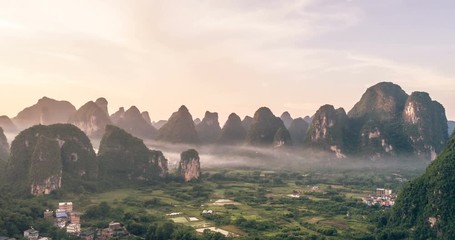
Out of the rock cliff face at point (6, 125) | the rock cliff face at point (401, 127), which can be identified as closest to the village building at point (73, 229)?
Result: the rock cliff face at point (401, 127)

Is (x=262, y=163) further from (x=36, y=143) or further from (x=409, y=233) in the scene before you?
(x=409, y=233)

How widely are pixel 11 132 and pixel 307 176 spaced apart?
67.5 meters

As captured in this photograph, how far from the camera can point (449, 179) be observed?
121 feet

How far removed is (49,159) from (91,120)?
48.2 metres

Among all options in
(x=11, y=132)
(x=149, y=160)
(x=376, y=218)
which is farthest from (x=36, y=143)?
(x=11, y=132)

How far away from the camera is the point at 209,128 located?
126 metres

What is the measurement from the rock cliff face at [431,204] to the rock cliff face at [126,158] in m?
39.0

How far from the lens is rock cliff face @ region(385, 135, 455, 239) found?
34.7 metres

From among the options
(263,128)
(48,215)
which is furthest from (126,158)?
(263,128)

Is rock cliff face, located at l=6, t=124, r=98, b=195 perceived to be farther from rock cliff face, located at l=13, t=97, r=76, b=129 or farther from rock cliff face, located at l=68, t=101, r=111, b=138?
rock cliff face, located at l=13, t=97, r=76, b=129

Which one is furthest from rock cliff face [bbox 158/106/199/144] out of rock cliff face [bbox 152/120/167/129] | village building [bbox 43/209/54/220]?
rock cliff face [bbox 152/120/167/129]

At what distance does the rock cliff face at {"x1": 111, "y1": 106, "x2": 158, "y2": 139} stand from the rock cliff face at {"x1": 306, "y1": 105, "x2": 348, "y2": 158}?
1702 inches

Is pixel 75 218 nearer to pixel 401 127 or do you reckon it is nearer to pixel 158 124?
pixel 401 127

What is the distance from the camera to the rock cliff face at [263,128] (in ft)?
356
